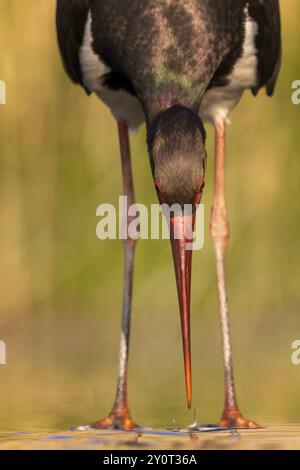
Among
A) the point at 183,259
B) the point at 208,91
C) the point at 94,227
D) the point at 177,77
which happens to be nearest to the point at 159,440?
the point at 183,259

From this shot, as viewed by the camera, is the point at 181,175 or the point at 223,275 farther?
the point at 223,275

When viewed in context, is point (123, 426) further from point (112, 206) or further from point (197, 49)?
point (112, 206)

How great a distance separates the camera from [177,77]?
9.66 m

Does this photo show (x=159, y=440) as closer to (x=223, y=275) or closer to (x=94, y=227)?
(x=223, y=275)

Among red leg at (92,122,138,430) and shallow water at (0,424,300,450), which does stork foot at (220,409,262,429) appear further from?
red leg at (92,122,138,430)

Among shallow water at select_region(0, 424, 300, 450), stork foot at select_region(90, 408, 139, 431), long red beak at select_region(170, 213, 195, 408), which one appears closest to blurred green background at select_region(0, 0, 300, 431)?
stork foot at select_region(90, 408, 139, 431)

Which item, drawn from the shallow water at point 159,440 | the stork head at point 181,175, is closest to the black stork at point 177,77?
the stork head at point 181,175

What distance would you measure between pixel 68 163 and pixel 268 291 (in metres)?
1.82

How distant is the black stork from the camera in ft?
29.4

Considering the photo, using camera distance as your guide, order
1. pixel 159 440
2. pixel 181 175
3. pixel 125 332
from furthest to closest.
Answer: pixel 125 332, pixel 159 440, pixel 181 175

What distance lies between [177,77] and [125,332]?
63.1 inches

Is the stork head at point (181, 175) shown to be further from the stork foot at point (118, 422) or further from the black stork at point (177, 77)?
the stork foot at point (118, 422)

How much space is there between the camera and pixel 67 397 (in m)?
10.9

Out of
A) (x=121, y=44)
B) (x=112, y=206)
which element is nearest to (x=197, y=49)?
(x=121, y=44)
